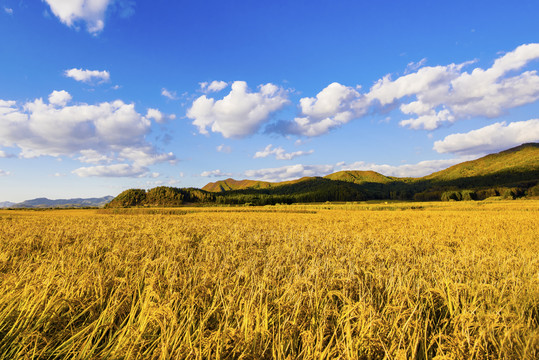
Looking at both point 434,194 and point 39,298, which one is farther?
point 434,194

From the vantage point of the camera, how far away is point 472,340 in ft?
7.33

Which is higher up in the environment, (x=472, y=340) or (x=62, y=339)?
(x=62, y=339)

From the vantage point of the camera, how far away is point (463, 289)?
3482 mm

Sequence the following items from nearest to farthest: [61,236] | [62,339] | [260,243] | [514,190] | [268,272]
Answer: [62,339] → [268,272] → [260,243] → [61,236] → [514,190]

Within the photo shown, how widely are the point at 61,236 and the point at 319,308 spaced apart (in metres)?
9.12

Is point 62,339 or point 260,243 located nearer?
point 62,339

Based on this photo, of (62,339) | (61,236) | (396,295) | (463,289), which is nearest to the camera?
(62,339)

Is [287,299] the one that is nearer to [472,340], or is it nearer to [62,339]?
[472,340]

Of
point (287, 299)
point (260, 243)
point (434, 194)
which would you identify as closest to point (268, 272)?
point (287, 299)

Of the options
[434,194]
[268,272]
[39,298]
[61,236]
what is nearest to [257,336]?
[268,272]

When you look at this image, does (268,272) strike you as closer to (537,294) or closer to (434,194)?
(537,294)

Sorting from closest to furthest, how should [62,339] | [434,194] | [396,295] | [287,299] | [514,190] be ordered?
[62,339] → [287,299] → [396,295] → [514,190] → [434,194]

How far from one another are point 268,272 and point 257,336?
5.41 ft

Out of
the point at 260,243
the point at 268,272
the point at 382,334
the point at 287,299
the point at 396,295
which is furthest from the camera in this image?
the point at 260,243
